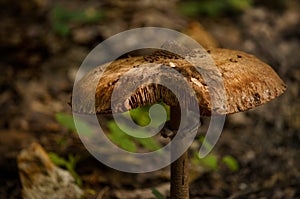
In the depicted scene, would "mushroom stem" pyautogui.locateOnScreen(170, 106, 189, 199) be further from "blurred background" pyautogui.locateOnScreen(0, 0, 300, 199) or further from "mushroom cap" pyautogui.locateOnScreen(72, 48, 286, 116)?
"blurred background" pyautogui.locateOnScreen(0, 0, 300, 199)

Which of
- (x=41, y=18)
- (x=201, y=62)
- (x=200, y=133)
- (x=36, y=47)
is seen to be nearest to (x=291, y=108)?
(x=200, y=133)

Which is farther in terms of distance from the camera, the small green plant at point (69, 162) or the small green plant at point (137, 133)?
the small green plant at point (69, 162)

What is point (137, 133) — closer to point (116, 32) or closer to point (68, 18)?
point (116, 32)

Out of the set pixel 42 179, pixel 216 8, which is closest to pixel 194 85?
pixel 42 179

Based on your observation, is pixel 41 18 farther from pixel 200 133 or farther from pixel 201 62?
pixel 201 62

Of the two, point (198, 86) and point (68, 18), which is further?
point (68, 18)

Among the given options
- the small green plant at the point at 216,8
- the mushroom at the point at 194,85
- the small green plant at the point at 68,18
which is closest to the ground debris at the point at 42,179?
the mushroom at the point at 194,85

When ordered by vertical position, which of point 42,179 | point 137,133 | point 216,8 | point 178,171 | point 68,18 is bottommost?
point 178,171

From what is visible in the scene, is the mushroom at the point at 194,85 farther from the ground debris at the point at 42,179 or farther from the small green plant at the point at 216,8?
the small green plant at the point at 216,8
